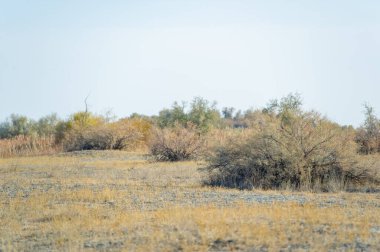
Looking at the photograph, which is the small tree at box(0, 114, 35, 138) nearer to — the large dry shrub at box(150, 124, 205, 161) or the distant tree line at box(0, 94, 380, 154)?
the distant tree line at box(0, 94, 380, 154)

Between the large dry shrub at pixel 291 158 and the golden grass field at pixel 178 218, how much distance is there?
1694mm

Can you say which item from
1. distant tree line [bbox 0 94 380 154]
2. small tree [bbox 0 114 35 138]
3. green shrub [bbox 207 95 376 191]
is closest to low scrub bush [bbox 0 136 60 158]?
distant tree line [bbox 0 94 380 154]

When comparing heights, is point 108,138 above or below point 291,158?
above

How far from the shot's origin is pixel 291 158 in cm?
2133

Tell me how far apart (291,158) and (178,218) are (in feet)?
29.1

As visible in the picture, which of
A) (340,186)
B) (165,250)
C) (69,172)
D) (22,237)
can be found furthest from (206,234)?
(69,172)

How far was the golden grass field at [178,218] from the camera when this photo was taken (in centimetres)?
1102

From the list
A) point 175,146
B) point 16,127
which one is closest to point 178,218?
point 175,146

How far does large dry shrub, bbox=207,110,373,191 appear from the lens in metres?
21.3

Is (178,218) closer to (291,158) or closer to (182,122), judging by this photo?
(291,158)

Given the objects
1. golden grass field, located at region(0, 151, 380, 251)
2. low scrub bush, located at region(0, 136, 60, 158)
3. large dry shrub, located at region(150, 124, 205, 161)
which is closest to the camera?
golden grass field, located at region(0, 151, 380, 251)

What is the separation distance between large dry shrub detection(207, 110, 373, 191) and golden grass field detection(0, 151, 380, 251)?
1694 millimetres

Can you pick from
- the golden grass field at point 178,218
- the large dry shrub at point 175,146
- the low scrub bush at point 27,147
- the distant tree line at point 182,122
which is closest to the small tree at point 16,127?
the distant tree line at point 182,122

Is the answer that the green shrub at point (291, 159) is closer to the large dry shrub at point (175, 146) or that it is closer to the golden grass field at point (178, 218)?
the golden grass field at point (178, 218)
